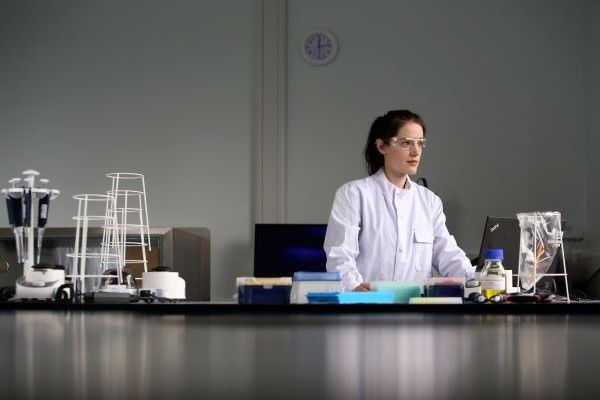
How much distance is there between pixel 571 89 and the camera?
5.62 m

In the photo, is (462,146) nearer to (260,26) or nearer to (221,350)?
(260,26)

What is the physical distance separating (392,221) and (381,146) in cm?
29

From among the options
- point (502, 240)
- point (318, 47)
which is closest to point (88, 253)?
point (502, 240)

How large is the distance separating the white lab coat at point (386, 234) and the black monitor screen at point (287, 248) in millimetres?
1426

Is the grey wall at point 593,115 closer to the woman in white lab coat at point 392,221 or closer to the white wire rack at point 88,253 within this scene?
the woman in white lab coat at point 392,221

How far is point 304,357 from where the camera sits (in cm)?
73

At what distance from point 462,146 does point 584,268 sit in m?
1.01

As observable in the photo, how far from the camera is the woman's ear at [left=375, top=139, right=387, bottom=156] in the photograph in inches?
140

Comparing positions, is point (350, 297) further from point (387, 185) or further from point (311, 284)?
point (387, 185)

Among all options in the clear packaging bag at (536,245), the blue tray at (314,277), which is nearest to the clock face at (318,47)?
the clear packaging bag at (536,245)

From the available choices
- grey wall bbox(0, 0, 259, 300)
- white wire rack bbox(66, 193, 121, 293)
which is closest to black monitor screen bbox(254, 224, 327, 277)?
grey wall bbox(0, 0, 259, 300)

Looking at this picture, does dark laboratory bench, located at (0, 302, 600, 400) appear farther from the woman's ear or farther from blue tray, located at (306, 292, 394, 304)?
the woman's ear

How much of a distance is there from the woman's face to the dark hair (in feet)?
0.06

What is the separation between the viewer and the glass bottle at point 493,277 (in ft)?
7.64
